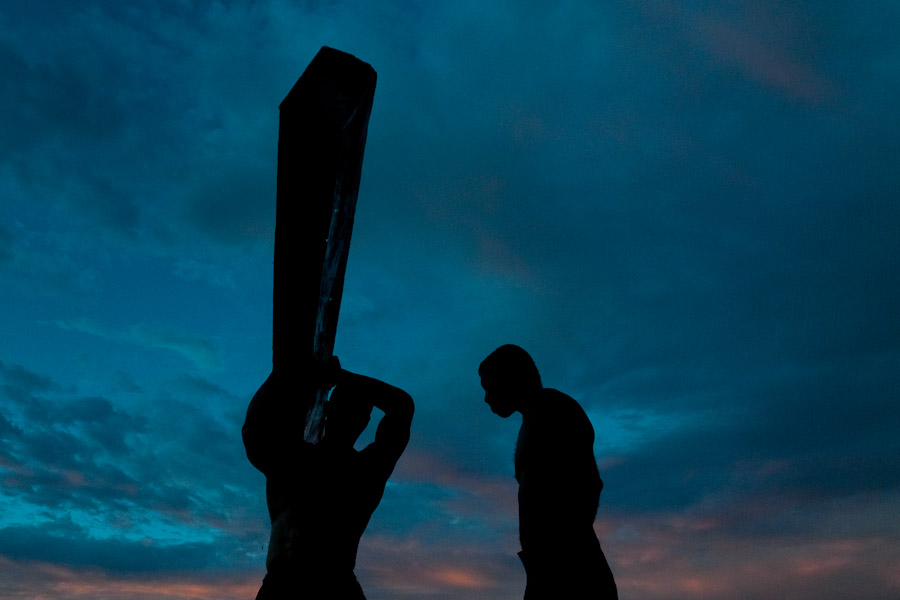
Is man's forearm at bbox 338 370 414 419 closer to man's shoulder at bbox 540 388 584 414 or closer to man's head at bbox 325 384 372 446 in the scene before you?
man's head at bbox 325 384 372 446

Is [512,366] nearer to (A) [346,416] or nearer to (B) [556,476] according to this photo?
(B) [556,476]

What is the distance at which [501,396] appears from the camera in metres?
3.92

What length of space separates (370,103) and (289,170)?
21.4 inches

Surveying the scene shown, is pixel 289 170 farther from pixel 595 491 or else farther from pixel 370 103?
pixel 595 491

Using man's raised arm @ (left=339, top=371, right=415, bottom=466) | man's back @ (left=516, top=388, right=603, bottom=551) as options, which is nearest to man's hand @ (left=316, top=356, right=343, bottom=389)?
man's raised arm @ (left=339, top=371, right=415, bottom=466)

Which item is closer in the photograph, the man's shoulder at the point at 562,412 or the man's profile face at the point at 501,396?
the man's shoulder at the point at 562,412

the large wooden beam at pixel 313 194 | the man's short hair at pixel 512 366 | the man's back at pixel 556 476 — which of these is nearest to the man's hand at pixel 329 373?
the large wooden beam at pixel 313 194

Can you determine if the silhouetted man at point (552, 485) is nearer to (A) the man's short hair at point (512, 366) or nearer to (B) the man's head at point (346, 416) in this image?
(A) the man's short hair at point (512, 366)

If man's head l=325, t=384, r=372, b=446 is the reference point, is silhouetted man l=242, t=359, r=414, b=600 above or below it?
below

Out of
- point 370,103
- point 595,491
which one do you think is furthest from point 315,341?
point 595,491

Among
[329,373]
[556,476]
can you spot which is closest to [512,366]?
[556,476]

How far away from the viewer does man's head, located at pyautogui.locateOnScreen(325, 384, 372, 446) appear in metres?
3.63

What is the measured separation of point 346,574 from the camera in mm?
3148

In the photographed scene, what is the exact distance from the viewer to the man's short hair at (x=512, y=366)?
3922 mm
